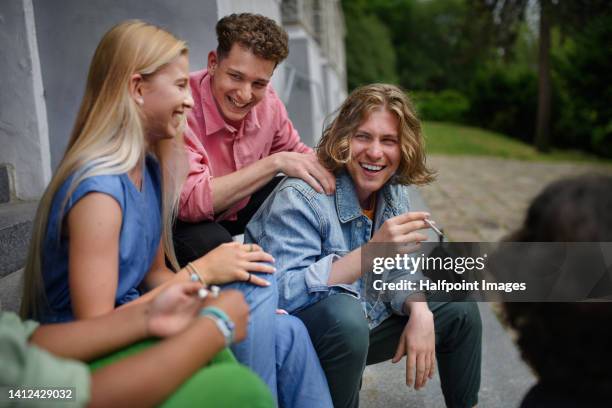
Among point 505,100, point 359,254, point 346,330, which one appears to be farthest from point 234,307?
point 505,100

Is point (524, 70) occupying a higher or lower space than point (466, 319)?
higher

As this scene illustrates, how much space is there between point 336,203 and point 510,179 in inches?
353

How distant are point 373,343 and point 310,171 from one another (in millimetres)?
644

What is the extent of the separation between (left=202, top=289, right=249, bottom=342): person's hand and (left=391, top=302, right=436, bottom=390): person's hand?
0.77 meters

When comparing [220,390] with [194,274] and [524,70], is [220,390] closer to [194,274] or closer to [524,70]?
[194,274]

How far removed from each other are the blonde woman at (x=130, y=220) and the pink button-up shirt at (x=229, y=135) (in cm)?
59

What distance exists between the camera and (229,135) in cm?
248

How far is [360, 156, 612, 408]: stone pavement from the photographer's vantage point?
2553mm

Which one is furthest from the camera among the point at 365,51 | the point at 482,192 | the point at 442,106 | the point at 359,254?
the point at 365,51

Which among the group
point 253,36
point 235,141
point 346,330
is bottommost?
point 346,330

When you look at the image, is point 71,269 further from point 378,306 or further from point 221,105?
point 221,105

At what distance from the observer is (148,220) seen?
1525 mm

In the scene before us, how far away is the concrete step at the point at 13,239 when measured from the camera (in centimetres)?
210

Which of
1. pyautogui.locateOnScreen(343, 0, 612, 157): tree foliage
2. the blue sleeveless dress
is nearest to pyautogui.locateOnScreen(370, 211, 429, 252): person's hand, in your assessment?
the blue sleeveless dress
